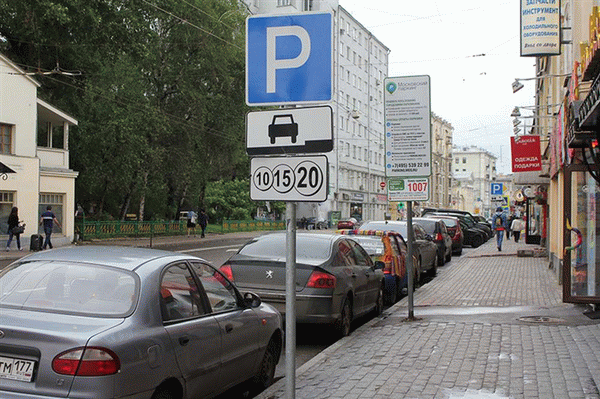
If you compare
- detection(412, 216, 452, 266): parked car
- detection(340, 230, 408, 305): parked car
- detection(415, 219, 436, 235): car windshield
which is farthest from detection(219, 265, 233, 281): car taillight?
detection(415, 219, 436, 235): car windshield

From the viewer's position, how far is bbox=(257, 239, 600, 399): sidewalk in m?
6.54

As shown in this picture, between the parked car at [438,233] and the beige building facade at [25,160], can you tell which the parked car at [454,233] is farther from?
the beige building facade at [25,160]

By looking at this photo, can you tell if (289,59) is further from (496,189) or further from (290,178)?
(496,189)

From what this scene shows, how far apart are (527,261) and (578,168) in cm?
1421

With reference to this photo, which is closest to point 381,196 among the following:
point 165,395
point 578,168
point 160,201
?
point 160,201

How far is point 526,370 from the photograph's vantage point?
731cm

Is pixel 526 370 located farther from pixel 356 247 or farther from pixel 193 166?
pixel 193 166

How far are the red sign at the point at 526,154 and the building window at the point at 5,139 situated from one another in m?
20.2

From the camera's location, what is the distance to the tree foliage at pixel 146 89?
103 ft

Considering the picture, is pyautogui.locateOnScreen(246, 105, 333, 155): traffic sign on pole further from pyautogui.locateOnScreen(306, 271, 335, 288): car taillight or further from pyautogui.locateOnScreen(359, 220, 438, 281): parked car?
pyautogui.locateOnScreen(359, 220, 438, 281): parked car

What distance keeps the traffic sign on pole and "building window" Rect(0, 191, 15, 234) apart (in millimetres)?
26106

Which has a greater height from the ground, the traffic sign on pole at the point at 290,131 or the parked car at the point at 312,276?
the traffic sign on pole at the point at 290,131

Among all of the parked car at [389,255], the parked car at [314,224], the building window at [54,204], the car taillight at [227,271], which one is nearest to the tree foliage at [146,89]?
the building window at [54,204]

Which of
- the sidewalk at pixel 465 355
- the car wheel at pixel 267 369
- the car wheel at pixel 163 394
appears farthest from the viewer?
the car wheel at pixel 267 369
